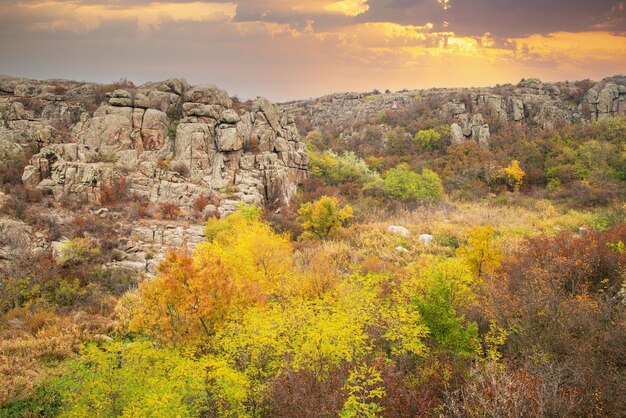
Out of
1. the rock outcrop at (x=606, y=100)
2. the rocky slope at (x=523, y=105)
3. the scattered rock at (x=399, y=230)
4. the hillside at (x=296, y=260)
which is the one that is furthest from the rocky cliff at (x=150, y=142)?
the rock outcrop at (x=606, y=100)

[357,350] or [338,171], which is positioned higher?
[338,171]

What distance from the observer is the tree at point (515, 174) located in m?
58.7

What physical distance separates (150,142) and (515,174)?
5061 cm

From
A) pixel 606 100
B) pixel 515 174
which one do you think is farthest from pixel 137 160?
pixel 606 100

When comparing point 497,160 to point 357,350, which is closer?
point 357,350

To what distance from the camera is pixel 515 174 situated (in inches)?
2311

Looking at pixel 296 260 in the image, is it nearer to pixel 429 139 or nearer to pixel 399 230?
pixel 399 230

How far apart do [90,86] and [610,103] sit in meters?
85.4

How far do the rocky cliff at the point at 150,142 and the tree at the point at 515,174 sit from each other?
32932 millimetres

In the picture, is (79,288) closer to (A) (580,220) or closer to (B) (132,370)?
(B) (132,370)

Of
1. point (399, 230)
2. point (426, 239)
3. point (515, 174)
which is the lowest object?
point (426, 239)

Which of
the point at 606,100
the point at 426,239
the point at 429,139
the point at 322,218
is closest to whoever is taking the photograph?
the point at 322,218

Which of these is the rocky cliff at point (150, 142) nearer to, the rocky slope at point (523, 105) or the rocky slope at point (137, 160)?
the rocky slope at point (137, 160)

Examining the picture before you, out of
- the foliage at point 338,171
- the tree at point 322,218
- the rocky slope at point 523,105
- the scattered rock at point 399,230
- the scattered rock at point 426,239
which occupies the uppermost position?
the rocky slope at point 523,105
